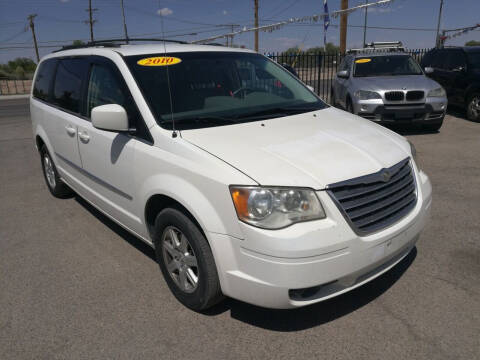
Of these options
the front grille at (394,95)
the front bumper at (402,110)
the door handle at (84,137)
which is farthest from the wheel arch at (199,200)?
the front grille at (394,95)

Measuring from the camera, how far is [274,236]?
2.28 meters

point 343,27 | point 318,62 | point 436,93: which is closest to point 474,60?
point 436,93

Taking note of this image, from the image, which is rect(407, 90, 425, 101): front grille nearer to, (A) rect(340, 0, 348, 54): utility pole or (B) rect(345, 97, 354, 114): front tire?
(B) rect(345, 97, 354, 114): front tire

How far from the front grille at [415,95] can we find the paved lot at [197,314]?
4.37 meters

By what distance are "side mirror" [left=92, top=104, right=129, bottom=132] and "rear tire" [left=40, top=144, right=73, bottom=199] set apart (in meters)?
2.44

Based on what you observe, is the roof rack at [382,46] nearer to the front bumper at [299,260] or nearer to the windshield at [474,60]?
the windshield at [474,60]

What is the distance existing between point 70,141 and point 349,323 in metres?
3.19

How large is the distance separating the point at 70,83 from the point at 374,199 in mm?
3373

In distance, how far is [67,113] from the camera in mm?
4352

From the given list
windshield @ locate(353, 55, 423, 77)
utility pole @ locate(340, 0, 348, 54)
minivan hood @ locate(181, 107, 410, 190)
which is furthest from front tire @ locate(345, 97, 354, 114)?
utility pole @ locate(340, 0, 348, 54)

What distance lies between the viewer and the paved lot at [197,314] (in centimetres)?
258

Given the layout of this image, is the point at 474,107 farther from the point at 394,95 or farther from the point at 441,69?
the point at 394,95

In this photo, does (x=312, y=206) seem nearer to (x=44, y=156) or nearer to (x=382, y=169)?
(x=382, y=169)

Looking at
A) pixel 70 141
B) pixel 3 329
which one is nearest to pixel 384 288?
pixel 3 329
